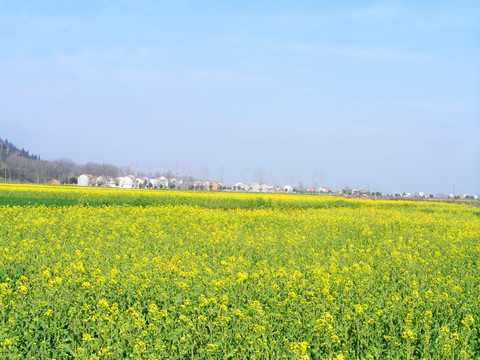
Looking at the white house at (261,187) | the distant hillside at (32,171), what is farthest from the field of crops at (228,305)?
the distant hillside at (32,171)

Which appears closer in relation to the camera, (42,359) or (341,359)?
(341,359)

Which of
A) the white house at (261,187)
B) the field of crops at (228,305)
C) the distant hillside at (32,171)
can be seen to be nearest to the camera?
the field of crops at (228,305)

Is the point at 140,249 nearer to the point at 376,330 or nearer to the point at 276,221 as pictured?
the point at 376,330

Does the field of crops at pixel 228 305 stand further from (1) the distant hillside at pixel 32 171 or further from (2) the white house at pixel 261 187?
(1) the distant hillside at pixel 32 171

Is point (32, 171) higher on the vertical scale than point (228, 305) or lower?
higher

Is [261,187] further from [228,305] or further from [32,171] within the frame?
[228,305]

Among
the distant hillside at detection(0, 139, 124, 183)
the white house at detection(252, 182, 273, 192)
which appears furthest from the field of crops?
the distant hillside at detection(0, 139, 124, 183)

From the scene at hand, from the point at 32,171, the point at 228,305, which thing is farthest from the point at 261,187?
the point at 228,305

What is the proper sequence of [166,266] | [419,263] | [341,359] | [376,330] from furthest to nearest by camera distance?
[419,263], [166,266], [376,330], [341,359]

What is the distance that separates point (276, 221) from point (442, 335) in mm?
14577

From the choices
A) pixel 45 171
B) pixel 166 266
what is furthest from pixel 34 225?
pixel 45 171

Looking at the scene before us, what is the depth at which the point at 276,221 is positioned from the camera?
20.3m

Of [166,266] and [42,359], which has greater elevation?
[166,266]

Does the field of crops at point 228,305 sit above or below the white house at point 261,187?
below
